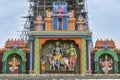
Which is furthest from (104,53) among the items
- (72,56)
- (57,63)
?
(57,63)

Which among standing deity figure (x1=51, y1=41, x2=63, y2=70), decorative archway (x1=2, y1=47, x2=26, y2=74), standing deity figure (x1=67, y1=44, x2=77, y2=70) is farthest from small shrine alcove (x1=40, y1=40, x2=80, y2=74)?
decorative archway (x1=2, y1=47, x2=26, y2=74)

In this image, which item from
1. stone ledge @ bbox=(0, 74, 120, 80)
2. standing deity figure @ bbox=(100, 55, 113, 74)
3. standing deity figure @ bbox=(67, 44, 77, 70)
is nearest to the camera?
stone ledge @ bbox=(0, 74, 120, 80)

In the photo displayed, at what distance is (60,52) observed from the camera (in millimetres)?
30828

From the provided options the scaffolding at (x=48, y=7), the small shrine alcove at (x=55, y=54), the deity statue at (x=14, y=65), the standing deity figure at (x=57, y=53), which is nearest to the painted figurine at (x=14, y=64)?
the deity statue at (x=14, y=65)

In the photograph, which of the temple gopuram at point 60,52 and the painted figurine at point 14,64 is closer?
the temple gopuram at point 60,52

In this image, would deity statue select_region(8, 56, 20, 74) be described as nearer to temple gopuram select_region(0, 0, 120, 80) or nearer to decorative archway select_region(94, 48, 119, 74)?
temple gopuram select_region(0, 0, 120, 80)

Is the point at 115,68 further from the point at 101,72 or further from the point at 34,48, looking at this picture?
the point at 34,48

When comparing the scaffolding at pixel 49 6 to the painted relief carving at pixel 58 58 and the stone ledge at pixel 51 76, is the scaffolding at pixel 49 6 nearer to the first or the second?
the painted relief carving at pixel 58 58

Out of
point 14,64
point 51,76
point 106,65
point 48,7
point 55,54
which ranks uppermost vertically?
point 48,7

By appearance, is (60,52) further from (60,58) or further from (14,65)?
(14,65)

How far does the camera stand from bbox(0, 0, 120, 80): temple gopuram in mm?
30562

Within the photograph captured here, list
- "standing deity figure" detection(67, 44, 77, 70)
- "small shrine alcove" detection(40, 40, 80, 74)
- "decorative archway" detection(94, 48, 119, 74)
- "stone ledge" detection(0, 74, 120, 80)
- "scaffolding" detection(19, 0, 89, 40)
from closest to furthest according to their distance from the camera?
1. "stone ledge" detection(0, 74, 120, 80)
2. "small shrine alcove" detection(40, 40, 80, 74)
3. "standing deity figure" detection(67, 44, 77, 70)
4. "decorative archway" detection(94, 48, 119, 74)
5. "scaffolding" detection(19, 0, 89, 40)

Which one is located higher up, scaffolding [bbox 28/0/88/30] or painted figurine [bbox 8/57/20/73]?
scaffolding [bbox 28/0/88/30]

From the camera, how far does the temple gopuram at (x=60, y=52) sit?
100ft
